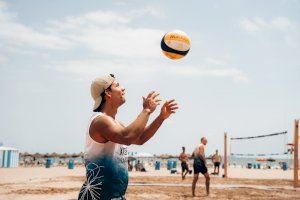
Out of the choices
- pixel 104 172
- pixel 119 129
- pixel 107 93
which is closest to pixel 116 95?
pixel 107 93

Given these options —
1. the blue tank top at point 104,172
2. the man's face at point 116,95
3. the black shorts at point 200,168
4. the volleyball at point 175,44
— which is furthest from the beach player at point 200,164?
the blue tank top at point 104,172

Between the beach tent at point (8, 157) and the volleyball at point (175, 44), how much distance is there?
30.6 meters

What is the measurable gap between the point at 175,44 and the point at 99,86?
2744 millimetres

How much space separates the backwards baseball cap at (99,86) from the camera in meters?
2.91

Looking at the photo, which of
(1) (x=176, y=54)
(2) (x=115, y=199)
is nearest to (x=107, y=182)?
(2) (x=115, y=199)

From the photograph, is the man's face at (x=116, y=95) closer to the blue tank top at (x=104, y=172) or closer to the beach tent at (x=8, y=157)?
the blue tank top at (x=104, y=172)

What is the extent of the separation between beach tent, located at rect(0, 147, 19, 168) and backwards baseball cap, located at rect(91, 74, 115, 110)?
107ft

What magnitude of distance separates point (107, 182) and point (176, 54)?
3155 mm

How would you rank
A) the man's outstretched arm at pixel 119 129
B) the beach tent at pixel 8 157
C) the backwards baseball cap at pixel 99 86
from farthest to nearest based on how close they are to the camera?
the beach tent at pixel 8 157 < the backwards baseball cap at pixel 99 86 < the man's outstretched arm at pixel 119 129

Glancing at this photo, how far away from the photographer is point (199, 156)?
11406 mm

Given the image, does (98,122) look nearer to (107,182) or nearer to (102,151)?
(102,151)

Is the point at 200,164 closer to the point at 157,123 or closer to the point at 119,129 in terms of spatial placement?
the point at 157,123

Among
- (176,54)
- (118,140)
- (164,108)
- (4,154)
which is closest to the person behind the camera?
(118,140)

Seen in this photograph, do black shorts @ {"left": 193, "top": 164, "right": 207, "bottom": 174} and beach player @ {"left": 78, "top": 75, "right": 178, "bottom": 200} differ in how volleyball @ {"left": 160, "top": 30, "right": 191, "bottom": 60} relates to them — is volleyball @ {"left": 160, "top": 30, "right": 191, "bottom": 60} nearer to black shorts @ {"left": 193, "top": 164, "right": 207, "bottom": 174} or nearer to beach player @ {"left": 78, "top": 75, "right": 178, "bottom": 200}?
beach player @ {"left": 78, "top": 75, "right": 178, "bottom": 200}
